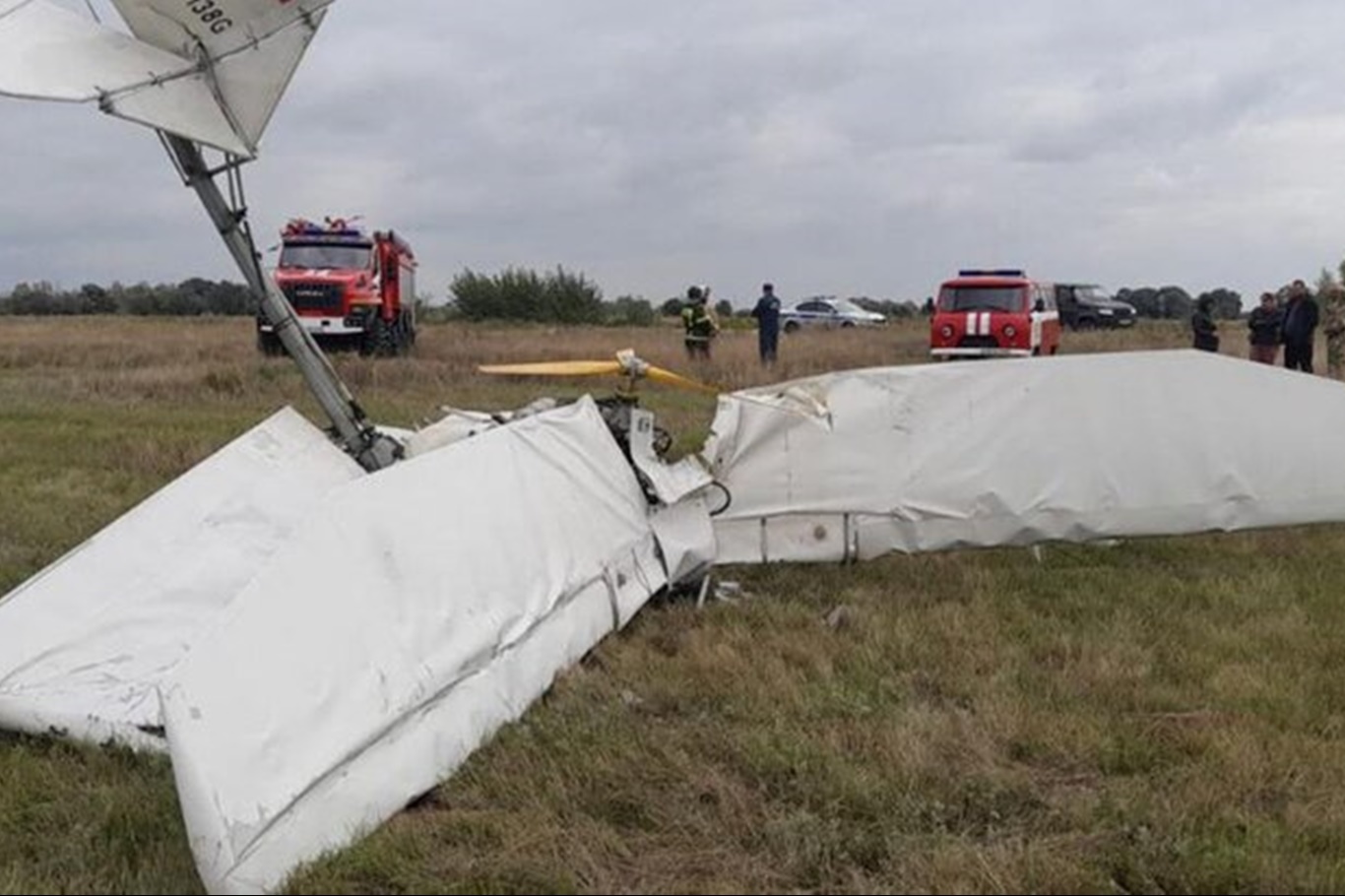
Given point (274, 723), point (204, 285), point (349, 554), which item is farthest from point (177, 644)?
point (204, 285)

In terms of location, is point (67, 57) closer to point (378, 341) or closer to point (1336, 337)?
point (1336, 337)

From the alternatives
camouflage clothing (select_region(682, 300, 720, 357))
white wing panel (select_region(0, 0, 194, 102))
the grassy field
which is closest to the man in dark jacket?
camouflage clothing (select_region(682, 300, 720, 357))

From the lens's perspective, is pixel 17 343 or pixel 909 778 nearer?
pixel 909 778

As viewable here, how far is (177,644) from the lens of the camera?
4.16 metres

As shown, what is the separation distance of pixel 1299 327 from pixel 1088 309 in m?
26.6

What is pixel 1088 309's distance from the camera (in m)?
40.4

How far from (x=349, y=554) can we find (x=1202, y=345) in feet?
52.0

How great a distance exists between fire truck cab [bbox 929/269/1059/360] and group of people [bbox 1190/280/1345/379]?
15.1ft

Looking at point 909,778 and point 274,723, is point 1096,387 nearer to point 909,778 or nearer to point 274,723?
point 909,778

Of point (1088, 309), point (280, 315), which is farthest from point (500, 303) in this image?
point (280, 315)

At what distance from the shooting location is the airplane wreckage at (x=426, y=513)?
322 centimetres

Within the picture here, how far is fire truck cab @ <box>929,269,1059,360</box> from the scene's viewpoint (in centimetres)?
2055

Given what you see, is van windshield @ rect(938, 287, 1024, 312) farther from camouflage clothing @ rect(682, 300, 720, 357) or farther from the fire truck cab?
camouflage clothing @ rect(682, 300, 720, 357)

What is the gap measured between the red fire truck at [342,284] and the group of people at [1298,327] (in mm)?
13811
